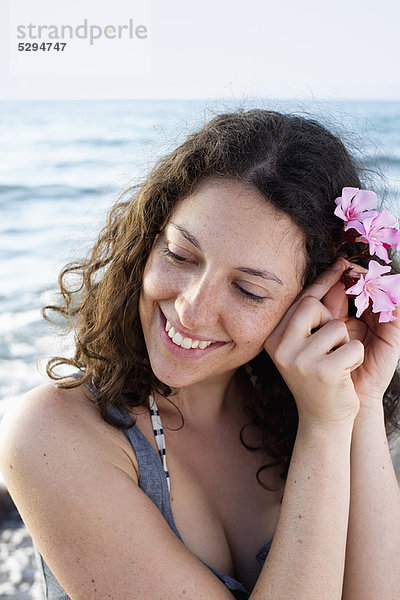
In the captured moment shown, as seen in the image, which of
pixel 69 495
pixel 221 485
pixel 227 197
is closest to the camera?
pixel 69 495

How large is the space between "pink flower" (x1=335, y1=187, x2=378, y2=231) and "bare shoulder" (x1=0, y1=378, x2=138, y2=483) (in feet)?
3.19

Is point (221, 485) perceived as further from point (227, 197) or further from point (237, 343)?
point (227, 197)

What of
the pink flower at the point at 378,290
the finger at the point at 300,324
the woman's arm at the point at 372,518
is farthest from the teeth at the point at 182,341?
the woman's arm at the point at 372,518

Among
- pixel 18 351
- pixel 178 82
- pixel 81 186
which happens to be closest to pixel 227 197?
pixel 18 351

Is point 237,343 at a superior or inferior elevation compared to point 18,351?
superior

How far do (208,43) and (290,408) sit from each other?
20.0 m

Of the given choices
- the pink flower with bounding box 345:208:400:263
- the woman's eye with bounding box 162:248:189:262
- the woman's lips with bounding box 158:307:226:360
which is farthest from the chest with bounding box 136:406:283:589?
the pink flower with bounding box 345:208:400:263

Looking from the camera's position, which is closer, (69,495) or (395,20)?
(69,495)

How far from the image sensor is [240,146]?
2180 millimetres

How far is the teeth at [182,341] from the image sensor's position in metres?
2.08

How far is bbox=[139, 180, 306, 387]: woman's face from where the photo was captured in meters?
2.00

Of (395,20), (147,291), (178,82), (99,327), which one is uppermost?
(147,291)

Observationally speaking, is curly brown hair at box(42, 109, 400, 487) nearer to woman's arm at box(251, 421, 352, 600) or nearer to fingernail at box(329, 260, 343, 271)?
fingernail at box(329, 260, 343, 271)

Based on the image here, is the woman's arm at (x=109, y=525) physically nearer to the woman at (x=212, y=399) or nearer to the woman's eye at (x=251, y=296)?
the woman at (x=212, y=399)
